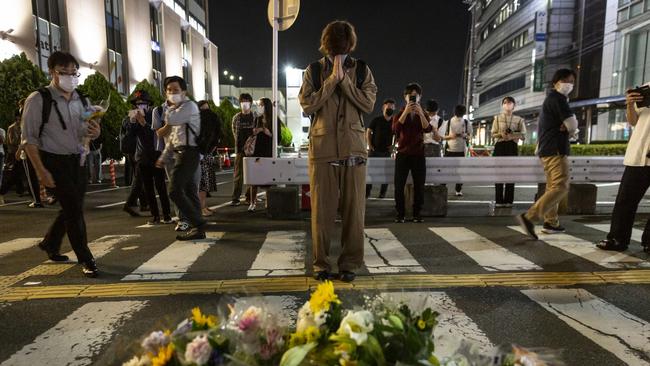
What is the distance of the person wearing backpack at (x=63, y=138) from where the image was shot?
388 cm

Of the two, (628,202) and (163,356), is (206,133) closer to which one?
(163,356)

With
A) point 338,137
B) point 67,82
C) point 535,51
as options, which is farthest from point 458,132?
point 535,51

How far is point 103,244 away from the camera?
18.5 feet

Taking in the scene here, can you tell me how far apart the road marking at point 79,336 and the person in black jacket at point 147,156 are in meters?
3.75

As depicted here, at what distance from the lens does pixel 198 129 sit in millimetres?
5734

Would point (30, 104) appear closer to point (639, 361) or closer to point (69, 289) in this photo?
point (69, 289)

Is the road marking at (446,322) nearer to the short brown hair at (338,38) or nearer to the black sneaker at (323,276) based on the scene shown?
the black sneaker at (323,276)

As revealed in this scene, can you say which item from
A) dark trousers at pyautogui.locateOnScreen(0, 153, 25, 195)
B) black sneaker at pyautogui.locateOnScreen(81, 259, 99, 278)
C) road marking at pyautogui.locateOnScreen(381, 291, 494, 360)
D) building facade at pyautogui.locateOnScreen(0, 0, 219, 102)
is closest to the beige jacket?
road marking at pyautogui.locateOnScreen(381, 291, 494, 360)

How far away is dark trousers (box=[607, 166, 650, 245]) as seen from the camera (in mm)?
4727

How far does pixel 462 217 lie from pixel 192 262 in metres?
4.68

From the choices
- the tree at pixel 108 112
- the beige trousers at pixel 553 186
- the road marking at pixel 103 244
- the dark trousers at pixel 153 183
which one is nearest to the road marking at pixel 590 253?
the beige trousers at pixel 553 186

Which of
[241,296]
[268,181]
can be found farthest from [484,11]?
[241,296]

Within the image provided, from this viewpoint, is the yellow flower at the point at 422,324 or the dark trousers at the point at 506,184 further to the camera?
the dark trousers at the point at 506,184

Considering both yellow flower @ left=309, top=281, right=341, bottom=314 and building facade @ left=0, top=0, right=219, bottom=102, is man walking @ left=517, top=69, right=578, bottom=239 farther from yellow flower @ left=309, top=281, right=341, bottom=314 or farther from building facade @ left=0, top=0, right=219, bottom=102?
Answer: building facade @ left=0, top=0, right=219, bottom=102
